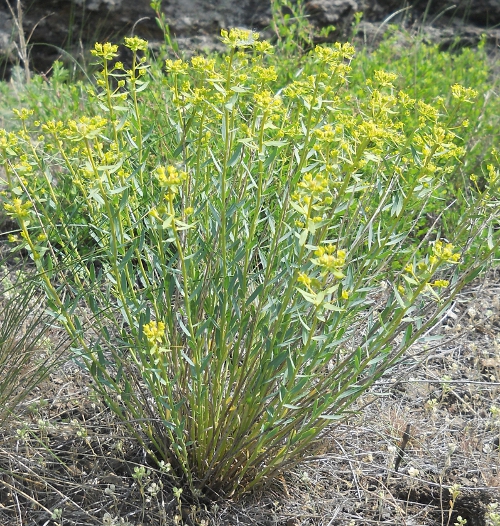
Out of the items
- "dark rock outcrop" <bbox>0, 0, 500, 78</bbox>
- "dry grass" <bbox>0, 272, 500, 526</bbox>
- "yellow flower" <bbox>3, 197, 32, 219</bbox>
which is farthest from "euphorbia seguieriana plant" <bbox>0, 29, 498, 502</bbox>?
"dark rock outcrop" <bbox>0, 0, 500, 78</bbox>

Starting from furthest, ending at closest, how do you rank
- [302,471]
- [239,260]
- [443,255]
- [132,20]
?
[132,20] < [302,471] < [239,260] < [443,255]

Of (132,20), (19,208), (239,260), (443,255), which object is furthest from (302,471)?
(132,20)

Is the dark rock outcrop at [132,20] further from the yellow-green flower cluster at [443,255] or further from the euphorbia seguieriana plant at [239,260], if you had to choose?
the yellow-green flower cluster at [443,255]

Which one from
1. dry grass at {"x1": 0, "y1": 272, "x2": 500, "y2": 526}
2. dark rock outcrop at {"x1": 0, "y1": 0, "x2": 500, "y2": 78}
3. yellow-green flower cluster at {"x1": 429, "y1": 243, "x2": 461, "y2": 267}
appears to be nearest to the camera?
yellow-green flower cluster at {"x1": 429, "y1": 243, "x2": 461, "y2": 267}

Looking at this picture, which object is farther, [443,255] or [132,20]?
[132,20]

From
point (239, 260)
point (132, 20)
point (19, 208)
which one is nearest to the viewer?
point (19, 208)

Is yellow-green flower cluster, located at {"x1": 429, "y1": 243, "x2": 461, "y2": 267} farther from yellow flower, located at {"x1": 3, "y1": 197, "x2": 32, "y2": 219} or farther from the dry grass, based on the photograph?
yellow flower, located at {"x1": 3, "y1": 197, "x2": 32, "y2": 219}

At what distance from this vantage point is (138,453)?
213 cm

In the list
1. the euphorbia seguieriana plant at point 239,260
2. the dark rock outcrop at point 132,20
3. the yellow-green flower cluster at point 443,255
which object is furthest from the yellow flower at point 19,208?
the dark rock outcrop at point 132,20

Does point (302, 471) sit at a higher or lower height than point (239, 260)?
lower

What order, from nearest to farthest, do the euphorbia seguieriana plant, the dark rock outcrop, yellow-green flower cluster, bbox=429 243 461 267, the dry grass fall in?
yellow-green flower cluster, bbox=429 243 461 267 → the euphorbia seguieriana plant → the dry grass → the dark rock outcrop

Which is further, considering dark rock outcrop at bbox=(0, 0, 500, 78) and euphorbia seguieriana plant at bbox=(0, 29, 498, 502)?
dark rock outcrop at bbox=(0, 0, 500, 78)

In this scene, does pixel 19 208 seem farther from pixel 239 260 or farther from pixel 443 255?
pixel 443 255

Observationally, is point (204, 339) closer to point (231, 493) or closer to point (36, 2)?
point (231, 493)
